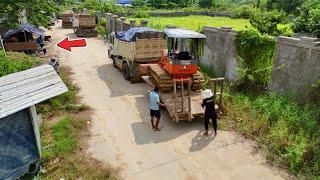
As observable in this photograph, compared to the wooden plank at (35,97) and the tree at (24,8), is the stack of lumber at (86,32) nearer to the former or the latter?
the tree at (24,8)

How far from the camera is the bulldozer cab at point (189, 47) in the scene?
13.1m

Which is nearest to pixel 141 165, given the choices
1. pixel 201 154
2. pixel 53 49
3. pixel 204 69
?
pixel 201 154

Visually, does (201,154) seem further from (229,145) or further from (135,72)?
(135,72)

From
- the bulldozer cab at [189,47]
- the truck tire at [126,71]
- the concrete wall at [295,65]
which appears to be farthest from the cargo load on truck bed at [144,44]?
the concrete wall at [295,65]

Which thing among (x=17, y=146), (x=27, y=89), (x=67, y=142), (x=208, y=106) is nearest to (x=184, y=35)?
(x=208, y=106)

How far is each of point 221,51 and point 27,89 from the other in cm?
927

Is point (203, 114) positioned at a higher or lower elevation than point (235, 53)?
lower

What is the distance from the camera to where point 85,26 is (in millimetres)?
33406

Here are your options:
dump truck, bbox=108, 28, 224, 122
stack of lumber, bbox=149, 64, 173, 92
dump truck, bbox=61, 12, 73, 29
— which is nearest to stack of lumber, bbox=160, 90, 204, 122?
dump truck, bbox=108, 28, 224, 122

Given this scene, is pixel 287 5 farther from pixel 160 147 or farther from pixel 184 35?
pixel 160 147

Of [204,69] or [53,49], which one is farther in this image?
[53,49]

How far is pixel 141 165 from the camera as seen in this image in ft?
31.6

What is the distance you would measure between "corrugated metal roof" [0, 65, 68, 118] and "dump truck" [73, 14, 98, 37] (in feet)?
76.7

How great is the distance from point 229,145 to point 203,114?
169cm
